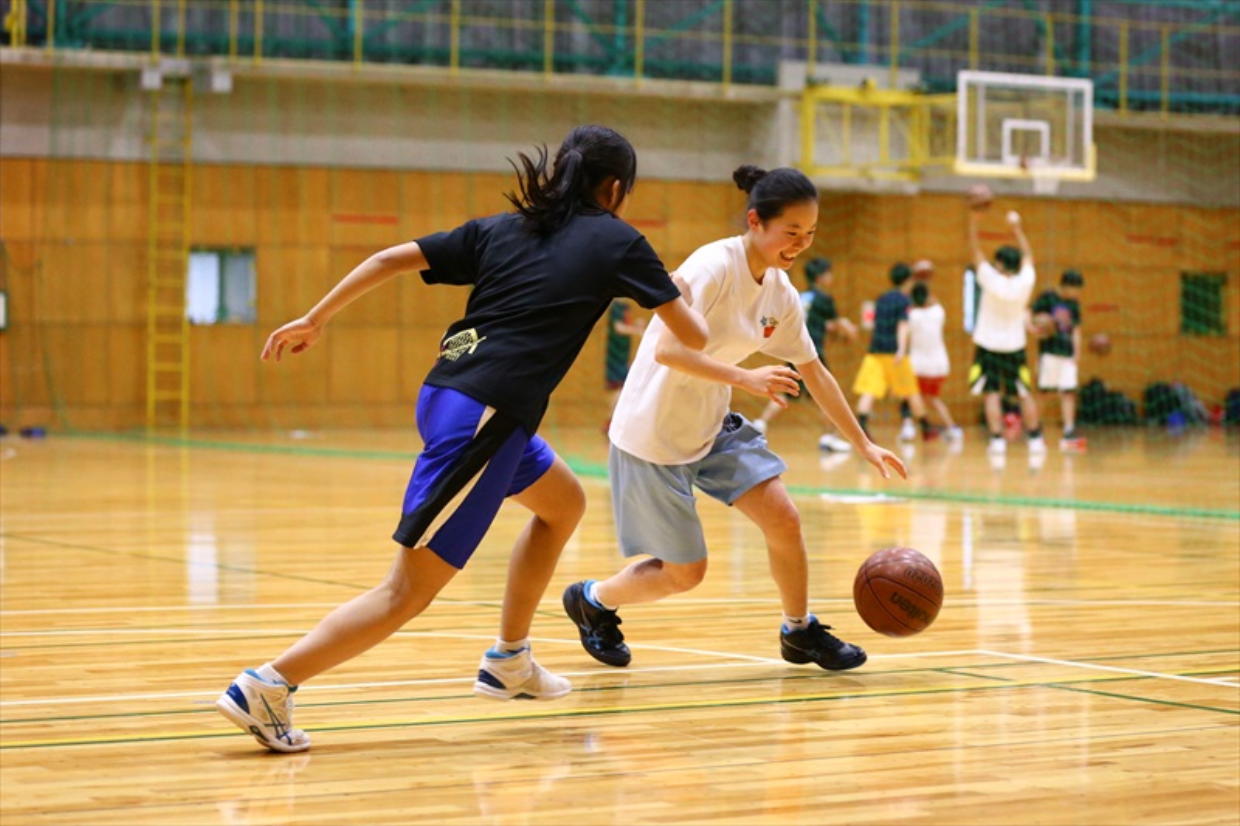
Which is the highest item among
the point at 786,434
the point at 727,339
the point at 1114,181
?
the point at 1114,181

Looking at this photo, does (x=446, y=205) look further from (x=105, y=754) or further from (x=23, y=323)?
(x=105, y=754)

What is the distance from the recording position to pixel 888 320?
18391mm

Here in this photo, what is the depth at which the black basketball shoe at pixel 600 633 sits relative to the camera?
5.25 m

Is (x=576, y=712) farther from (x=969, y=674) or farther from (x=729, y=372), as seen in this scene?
(x=969, y=674)

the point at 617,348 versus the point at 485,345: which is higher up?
the point at 485,345

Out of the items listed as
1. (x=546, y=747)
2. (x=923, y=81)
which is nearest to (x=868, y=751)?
(x=546, y=747)

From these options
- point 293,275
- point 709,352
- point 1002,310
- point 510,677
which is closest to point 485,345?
point 510,677

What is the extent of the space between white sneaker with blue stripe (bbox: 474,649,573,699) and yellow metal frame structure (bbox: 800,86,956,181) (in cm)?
1769

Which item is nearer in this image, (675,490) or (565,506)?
(565,506)

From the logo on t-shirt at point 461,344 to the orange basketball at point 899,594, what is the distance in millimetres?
1602

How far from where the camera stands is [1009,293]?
16625 millimetres

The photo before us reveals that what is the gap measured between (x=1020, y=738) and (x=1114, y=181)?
70.1 feet

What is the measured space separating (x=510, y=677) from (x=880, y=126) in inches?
735

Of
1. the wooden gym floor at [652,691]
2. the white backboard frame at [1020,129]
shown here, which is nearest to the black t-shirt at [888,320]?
the white backboard frame at [1020,129]
